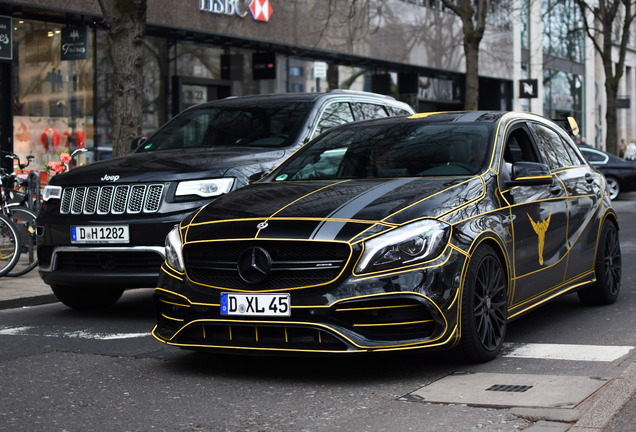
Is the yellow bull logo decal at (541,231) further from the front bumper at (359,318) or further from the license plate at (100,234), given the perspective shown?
the license plate at (100,234)

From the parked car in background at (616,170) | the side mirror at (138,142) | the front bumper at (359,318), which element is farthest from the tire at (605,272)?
the parked car in background at (616,170)

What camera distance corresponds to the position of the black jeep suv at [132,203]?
25.5 feet

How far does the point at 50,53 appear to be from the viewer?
18.2 m

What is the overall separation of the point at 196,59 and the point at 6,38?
552 cm

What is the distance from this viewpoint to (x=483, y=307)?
234 inches

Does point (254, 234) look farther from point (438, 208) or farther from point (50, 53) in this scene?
point (50, 53)

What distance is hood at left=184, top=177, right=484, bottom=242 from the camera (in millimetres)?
5508

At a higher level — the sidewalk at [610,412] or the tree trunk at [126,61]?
the tree trunk at [126,61]

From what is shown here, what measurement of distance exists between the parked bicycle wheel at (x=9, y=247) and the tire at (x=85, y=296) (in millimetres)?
1963

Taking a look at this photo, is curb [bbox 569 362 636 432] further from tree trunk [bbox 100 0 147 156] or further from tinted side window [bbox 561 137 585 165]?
tree trunk [bbox 100 0 147 156]

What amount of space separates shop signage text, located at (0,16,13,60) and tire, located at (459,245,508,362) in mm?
12936

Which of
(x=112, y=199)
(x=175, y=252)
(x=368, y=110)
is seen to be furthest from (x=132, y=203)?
(x=368, y=110)

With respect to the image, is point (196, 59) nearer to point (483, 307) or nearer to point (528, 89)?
point (528, 89)

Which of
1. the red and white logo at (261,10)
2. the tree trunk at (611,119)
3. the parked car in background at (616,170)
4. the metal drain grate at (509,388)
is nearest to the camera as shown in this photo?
the metal drain grate at (509,388)
